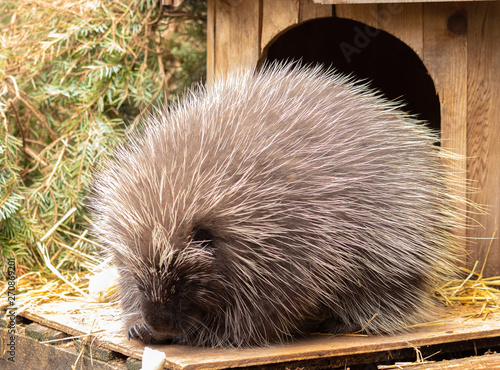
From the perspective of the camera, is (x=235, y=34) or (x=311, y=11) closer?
(x=311, y=11)

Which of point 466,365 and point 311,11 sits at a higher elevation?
point 311,11

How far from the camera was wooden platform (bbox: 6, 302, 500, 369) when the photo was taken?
8.42 feet

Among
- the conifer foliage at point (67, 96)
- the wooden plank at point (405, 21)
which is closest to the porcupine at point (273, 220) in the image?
the wooden plank at point (405, 21)

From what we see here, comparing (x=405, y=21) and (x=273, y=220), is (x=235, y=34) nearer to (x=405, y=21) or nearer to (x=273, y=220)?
(x=405, y=21)

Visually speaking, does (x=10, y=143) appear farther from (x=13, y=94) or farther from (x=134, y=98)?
(x=134, y=98)

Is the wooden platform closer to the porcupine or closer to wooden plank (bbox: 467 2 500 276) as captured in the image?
the porcupine

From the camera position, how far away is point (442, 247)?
10.3 ft

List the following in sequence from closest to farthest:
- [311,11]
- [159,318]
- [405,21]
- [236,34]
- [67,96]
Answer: [159,318]
[405,21]
[311,11]
[236,34]
[67,96]

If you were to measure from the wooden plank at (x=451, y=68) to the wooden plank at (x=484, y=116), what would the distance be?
5cm

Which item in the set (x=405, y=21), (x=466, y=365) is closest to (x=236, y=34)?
(x=405, y=21)

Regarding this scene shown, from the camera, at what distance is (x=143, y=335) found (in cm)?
275

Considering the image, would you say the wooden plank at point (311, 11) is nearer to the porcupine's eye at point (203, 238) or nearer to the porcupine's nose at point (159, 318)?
the porcupine's eye at point (203, 238)

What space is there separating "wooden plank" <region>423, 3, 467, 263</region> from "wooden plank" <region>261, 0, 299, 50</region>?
715mm

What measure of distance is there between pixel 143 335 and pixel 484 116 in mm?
2230
